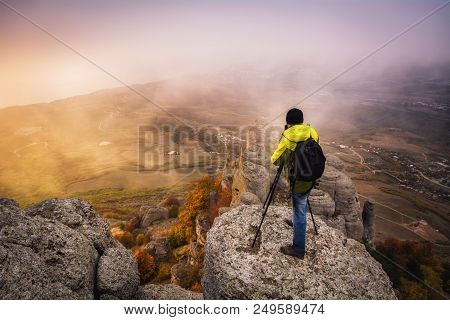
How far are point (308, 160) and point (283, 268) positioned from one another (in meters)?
3.64

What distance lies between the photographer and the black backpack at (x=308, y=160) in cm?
719

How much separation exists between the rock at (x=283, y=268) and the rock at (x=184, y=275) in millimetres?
19693

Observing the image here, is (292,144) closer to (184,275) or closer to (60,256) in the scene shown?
(60,256)

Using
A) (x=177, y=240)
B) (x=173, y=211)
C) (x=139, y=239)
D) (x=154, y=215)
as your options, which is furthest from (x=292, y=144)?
(x=173, y=211)

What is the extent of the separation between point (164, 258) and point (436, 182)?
19351cm

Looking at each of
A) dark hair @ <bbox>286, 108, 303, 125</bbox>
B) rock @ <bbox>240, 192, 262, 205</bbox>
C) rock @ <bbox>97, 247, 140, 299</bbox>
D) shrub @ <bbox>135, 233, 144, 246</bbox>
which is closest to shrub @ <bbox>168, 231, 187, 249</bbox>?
shrub @ <bbox>135, 233, 144, 246</bbox>

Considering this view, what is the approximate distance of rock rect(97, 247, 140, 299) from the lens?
35.0 ft

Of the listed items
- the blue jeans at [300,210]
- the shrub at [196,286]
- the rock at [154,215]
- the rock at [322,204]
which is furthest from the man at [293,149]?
the rock at [154,215]

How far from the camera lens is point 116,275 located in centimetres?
1104

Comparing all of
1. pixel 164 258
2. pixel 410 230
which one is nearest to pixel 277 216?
pixel 164 258

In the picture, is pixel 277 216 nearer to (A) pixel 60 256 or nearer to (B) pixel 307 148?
(B) pixel 307 148

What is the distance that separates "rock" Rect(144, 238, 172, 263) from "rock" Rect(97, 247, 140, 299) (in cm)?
3016

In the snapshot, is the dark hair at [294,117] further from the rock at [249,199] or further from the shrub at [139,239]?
the shrub at [139,239]

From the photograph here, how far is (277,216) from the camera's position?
1116cm
